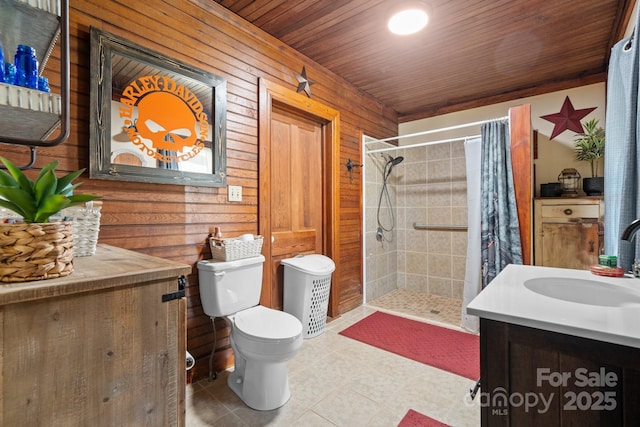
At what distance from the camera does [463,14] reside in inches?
79.4

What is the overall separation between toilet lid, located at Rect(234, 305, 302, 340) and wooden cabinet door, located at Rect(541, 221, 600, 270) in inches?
95.0

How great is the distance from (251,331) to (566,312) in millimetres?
1345

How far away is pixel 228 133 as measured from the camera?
199 cm

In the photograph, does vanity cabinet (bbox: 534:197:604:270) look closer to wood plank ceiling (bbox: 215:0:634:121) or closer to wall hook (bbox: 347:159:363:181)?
wood plank ceiling (bbox: 215:0:634:121)

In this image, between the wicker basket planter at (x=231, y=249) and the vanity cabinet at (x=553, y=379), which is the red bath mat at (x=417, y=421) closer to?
the vanity cabinet at (x=553, y=379)

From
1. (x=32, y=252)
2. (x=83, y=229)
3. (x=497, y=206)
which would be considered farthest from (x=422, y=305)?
(x=32, y=252)

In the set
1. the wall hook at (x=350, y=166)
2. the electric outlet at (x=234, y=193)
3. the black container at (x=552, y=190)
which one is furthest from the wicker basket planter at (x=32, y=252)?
the black container at (x=552, y=190)

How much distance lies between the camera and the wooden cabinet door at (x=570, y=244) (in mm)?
2447

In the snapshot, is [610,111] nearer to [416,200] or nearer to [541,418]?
[541,418]

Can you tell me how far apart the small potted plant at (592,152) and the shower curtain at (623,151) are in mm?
1214

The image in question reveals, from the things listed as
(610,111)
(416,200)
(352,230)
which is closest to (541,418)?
(610,111)

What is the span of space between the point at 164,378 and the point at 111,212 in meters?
1.06

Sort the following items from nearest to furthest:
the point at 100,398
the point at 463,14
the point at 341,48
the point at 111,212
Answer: the point at 100,398, the point at 111,212, the point at 463,14, the point at 341,48

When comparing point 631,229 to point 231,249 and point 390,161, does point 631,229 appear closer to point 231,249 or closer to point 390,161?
point 231,249
